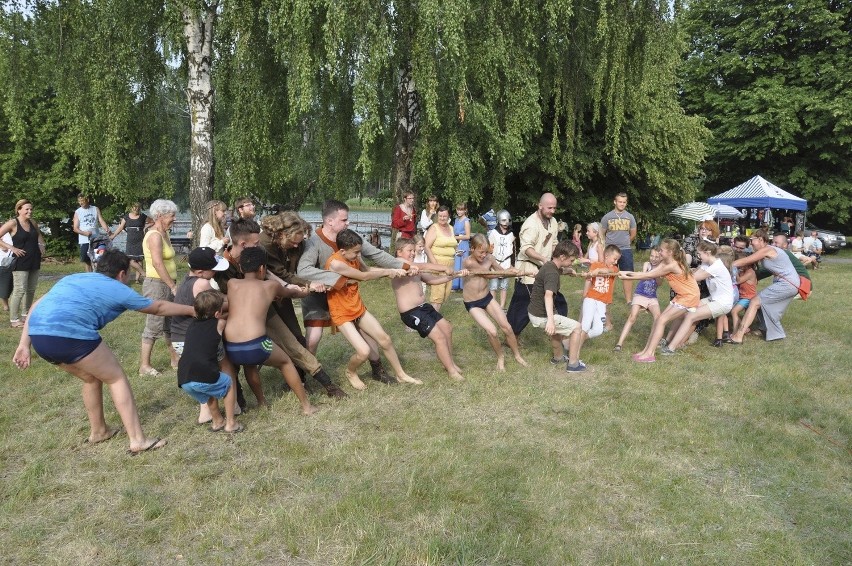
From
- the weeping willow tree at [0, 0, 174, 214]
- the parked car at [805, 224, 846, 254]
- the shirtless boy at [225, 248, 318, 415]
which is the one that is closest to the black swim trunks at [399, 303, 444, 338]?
the shirtless boy at [225, 248, 318, 415]

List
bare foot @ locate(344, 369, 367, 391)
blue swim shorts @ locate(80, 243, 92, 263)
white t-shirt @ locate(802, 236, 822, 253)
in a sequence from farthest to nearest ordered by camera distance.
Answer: white t-shirt @ locate(802, 236, 822, 253) → blue swim shorts @ locate(80, 243, 92, 263) → bare foot @ locate(344, 369, 367, 391)

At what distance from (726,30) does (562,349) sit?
26140 mm

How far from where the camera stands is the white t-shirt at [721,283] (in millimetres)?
7359

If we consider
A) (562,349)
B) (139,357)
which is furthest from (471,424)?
(139,357)

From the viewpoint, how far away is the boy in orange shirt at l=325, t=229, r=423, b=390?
219 inches

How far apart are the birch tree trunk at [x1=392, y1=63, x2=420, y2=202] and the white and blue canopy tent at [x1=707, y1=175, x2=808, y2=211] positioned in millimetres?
14074

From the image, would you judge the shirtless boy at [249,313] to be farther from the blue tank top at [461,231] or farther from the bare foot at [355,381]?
the blue tank top at [461,231]

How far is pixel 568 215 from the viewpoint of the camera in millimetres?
19766

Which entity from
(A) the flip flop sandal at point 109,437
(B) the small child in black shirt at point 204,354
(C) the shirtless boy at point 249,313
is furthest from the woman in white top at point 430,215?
(A) the flip flop sandal at point 109,437

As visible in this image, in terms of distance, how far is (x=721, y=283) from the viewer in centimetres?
740

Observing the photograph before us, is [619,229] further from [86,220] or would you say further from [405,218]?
[86,220]

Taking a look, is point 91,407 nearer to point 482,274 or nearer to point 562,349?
point 482,274

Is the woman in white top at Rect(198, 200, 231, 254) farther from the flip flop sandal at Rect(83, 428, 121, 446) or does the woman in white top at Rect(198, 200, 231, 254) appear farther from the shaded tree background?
the shaded tree background

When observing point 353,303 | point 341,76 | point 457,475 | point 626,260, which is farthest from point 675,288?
point 341,76
